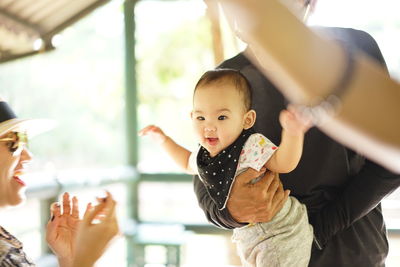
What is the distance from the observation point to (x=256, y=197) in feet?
4.75

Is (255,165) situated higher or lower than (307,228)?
higher

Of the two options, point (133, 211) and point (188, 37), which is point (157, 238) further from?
point (188, 37)

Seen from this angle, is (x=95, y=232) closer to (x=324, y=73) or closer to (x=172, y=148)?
(x=172, y=148)

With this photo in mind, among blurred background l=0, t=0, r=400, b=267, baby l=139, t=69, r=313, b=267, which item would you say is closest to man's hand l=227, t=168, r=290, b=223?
baby l=139, t=69, r=313, b=267

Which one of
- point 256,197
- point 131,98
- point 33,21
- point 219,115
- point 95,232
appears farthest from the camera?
point 131,98

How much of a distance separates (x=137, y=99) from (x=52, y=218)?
375 centimetres

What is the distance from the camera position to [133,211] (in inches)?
202

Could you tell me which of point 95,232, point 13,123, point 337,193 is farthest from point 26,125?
point 337,193

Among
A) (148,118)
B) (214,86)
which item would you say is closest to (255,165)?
(214,86)

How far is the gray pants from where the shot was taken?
1.47 meters

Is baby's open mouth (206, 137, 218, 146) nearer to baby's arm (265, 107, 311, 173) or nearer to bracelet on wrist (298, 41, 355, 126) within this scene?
baby's arm (265, 107, 311, 173)

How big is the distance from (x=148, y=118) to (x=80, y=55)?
116 centimetres

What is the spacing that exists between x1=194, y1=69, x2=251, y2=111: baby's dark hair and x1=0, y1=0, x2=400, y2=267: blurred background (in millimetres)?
2713

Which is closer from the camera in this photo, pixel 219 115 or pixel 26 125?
pixel 219 115
